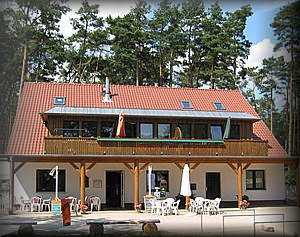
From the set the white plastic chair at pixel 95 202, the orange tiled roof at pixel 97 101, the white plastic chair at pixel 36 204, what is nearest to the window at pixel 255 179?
the orange tiled roof at pixel 97 101

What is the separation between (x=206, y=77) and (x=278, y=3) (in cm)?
2757

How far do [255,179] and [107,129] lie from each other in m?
7.22

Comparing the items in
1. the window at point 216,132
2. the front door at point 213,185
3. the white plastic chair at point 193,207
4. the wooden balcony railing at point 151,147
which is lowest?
the white plastic chair at point 193,207

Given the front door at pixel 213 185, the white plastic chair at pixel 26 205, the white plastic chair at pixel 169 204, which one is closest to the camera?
the white plastic chair at pixel 169 204

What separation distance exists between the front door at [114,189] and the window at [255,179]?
232 inches

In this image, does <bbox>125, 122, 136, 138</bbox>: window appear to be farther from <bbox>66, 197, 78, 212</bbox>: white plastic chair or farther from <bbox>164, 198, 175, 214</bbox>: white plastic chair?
<bbox>164, 198, 175, 214</bbox>: white plastic chair

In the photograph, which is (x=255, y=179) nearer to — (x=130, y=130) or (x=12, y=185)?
(x=130, y=130)

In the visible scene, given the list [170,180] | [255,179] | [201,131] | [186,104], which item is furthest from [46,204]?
[255,179]

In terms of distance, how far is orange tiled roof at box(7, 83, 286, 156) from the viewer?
778 inches

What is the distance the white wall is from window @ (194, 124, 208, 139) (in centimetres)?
133

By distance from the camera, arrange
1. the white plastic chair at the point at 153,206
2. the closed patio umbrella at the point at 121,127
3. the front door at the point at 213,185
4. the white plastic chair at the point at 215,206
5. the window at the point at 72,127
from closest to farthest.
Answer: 1. the white plastic chair at the point at 215,206
2. the white plastic chair at the point at 153,206
3. the closed patio umbrella at the point at 121,127
4. the window at the point at 72,127
5. the front door at the point at 213,185

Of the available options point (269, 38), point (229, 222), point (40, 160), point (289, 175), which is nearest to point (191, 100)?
point (289, 175)

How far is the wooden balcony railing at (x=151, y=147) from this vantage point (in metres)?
17.8

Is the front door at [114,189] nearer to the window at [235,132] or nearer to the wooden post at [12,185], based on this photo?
the wooden post at [12,185]
